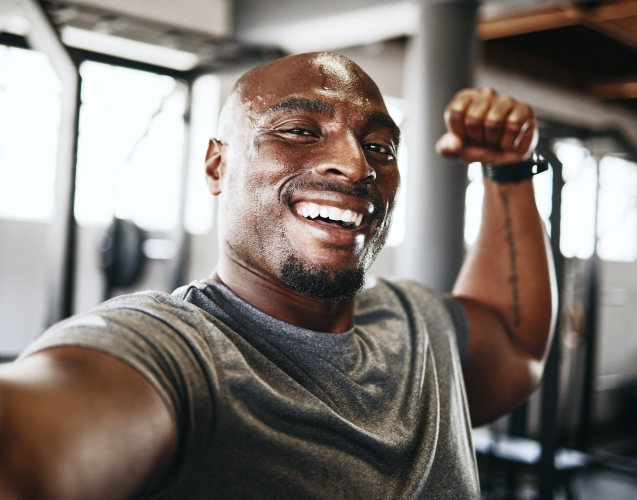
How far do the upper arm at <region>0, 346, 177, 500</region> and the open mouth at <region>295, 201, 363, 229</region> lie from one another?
0.38 m

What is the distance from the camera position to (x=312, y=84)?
902 millimetres

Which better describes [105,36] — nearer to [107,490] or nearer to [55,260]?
[55,260]

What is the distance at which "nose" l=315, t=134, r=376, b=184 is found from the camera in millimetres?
862

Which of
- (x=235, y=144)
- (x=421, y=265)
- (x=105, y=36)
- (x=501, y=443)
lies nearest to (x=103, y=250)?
(x=105, y=36)

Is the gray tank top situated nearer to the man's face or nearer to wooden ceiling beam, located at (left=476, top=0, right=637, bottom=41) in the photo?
the man's face

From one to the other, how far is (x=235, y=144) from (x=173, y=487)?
1.78ft

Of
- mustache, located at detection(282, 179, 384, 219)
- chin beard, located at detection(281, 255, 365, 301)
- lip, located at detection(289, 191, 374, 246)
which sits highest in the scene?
mustache, located at detection(282, 179, 384, 219)

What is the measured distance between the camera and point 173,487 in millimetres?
635

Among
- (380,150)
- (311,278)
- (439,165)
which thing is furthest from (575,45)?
(311,278)

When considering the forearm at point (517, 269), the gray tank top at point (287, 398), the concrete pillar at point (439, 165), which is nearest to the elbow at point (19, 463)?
the gray tank top at point (287, 398)

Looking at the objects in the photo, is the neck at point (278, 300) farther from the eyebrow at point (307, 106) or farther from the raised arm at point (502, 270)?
the raised arm at point (502, 270)

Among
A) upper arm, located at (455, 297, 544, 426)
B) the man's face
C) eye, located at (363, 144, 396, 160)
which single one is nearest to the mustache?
the man's face

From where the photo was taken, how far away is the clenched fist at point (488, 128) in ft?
3.65

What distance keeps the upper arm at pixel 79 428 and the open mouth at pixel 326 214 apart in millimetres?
381
